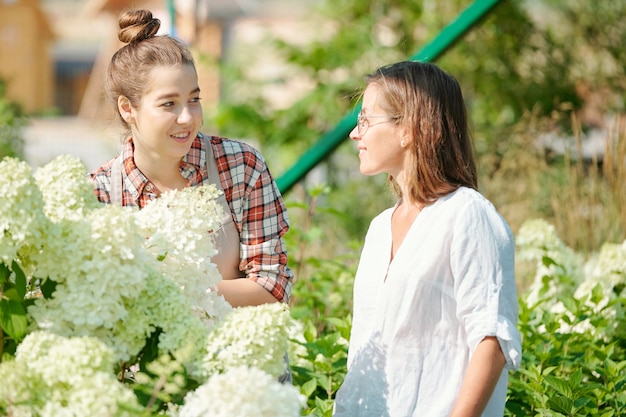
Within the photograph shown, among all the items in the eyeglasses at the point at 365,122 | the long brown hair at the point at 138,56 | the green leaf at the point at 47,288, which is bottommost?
the green leaf at the point at 47,288

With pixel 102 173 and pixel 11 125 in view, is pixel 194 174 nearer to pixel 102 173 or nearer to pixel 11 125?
pixel 102 173

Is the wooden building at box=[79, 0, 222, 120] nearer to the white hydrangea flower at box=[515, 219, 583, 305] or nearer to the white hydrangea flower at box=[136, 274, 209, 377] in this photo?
the white hydrangea flower at box=[136, 274, 209, 377]

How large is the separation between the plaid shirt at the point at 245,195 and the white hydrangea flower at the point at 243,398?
3.59 ft

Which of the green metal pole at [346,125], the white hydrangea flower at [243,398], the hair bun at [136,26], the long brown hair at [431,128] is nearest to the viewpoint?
the white hydrangea flower at [243,398]

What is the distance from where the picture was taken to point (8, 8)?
27.5 metres

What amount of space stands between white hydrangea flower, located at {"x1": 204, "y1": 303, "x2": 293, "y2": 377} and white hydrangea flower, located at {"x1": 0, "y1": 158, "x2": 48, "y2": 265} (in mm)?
368

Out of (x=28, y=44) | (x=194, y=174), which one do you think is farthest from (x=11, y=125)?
(x=28, y=44)

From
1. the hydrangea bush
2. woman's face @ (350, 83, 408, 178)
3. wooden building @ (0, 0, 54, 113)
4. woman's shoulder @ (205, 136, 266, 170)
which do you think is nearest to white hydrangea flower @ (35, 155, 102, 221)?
the hydrangea bush

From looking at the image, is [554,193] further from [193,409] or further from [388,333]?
[193,409]

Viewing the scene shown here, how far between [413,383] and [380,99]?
68 centimetres

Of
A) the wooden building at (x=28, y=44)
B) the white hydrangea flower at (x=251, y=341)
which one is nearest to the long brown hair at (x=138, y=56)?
the white hydrangea flower at (x=251, y=341)

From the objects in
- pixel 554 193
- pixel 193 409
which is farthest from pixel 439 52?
pixel 193 409

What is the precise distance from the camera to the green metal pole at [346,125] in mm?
4832

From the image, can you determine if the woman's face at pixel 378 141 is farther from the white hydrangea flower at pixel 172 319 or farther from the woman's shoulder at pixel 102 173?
the woman's shoulder at pixel 102 173
